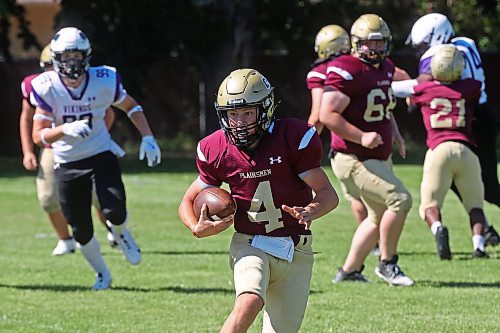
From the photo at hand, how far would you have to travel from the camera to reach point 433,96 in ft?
28.5

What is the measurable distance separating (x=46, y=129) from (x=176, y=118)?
1556 centimetres

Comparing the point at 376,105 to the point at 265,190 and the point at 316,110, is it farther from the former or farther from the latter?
the point at 265,190

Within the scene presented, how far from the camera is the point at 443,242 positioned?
862cm

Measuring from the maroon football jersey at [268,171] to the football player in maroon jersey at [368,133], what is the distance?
7.78 feet

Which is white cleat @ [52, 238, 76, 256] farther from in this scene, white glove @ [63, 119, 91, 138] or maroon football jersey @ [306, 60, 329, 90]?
maroon football jersey @ [306, 60, 329, 90]

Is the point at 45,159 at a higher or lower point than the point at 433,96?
lower

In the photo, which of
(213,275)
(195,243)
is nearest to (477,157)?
(213,275)

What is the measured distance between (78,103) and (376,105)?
6.81ft

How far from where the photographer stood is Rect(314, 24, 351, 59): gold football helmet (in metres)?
9.05

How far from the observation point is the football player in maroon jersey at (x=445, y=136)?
864 centimetres

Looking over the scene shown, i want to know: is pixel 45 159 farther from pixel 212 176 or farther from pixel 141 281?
pixel 212 176

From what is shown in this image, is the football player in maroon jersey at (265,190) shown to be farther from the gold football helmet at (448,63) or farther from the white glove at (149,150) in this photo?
the gold football helmet at (448,63)

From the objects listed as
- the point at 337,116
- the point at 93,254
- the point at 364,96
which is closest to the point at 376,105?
the point at 364,96

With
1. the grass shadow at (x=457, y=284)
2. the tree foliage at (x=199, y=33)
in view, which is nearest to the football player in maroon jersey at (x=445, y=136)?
the grass shadow at (x=457, y=284)
